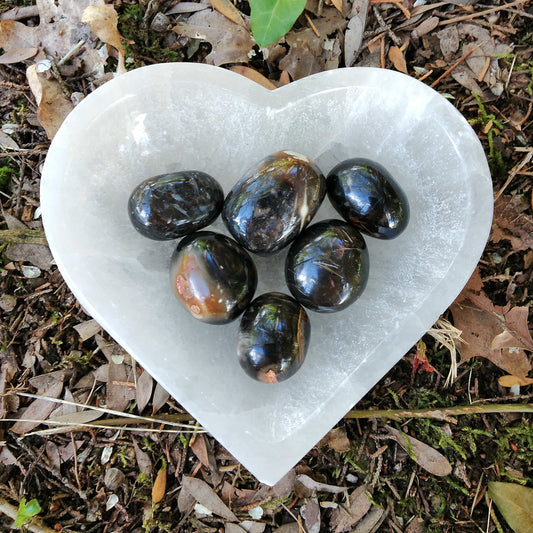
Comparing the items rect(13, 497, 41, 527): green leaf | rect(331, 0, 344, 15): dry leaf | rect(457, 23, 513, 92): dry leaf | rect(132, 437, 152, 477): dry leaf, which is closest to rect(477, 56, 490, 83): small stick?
rect(457, 23, 513, 92): dry leaf

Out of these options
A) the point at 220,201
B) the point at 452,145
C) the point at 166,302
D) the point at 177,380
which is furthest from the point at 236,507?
the point at 452,145

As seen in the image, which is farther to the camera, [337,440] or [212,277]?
[337,440]

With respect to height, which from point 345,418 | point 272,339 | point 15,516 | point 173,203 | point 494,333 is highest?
point 173,203

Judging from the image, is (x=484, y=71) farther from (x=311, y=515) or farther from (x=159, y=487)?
(x=159, y=487)

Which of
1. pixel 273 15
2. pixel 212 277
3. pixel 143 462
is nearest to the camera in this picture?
pixel 212 277

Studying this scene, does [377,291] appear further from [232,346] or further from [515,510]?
[515,510]

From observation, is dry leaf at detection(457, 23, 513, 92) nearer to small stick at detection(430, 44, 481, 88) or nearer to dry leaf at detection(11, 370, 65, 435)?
small stick at detection(430, 44, 481, 88)

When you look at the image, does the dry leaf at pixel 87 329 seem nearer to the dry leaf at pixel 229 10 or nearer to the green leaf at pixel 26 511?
the green leaf at pixel 26 511

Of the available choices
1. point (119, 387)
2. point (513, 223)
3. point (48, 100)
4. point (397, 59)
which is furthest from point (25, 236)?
point (513, 223)
